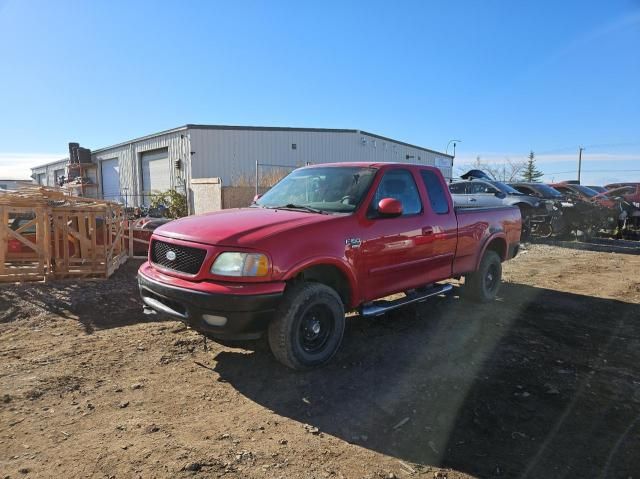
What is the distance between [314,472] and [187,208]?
67.4ft

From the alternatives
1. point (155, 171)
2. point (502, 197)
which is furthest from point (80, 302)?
point (155, 171)

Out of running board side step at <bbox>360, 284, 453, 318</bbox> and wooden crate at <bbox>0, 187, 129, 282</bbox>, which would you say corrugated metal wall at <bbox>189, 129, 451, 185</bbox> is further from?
running board side step at <bbox>360, 284, 453, 318</bbox>

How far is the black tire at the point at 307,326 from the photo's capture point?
379cm

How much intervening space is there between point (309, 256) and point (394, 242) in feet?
3.86

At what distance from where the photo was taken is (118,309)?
6.13 m

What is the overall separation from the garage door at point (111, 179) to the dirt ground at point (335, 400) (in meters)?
28.9

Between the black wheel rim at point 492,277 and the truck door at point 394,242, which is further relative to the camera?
the black wheel rim at point 492,277

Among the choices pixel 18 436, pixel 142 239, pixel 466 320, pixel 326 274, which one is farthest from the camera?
pixel 142 239

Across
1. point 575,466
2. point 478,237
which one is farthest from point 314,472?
point 478,237

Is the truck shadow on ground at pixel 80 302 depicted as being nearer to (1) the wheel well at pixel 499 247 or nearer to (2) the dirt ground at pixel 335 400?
(2) the dirt ground at pixel 335 400

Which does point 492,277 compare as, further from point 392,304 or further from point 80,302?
point 80,302

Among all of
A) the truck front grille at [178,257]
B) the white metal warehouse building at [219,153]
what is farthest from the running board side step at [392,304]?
the white metal warehouse building at [219,153]

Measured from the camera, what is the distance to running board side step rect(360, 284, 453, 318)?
14.8 ft

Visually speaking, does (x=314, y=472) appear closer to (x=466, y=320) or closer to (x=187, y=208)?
(x=466, y=320)
